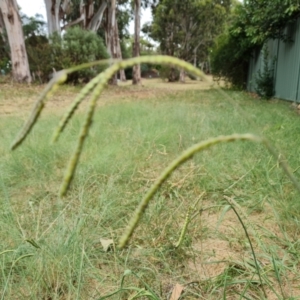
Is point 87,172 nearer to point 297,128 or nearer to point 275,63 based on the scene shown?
point 297,128

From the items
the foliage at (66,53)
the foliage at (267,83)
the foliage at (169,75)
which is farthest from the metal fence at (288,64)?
the foliage at (169,75)

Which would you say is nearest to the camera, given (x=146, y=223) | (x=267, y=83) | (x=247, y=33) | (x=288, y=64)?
(x=146, y=223)

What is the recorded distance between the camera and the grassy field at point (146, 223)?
948mm

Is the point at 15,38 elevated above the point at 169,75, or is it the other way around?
the point at 15,38

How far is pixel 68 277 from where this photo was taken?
936 mm

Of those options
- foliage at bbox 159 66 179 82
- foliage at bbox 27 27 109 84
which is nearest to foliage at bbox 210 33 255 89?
foliage at bbox 27 27 109 84

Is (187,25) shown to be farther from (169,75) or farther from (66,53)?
(66,53)

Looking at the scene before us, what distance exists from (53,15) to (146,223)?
11.6 m

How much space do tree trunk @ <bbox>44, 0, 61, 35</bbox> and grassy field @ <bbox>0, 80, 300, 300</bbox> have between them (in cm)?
991

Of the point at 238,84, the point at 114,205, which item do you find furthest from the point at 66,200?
the point at 238,84

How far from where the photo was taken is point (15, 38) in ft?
30.9

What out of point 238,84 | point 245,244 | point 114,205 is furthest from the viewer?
point 238,84

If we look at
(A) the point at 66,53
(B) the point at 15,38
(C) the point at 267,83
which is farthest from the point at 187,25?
(C) the point at 267,83

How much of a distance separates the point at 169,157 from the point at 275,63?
598 centimetres
